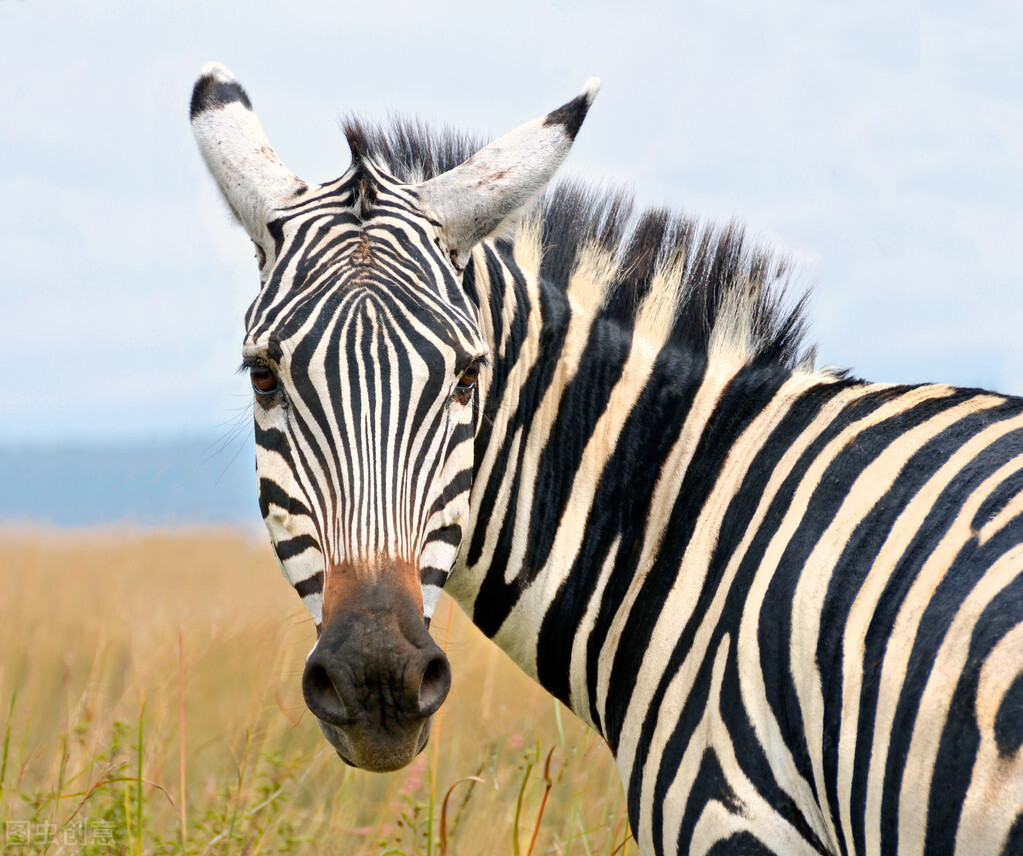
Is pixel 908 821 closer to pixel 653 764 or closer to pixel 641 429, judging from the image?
pixel 653 764

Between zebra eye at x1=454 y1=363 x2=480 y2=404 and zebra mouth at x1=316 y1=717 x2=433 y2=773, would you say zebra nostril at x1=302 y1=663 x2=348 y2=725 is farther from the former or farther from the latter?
zebra eye at x1=454 y1=363 x2=480 y2=404

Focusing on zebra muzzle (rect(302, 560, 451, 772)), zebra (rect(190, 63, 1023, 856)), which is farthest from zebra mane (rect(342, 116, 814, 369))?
zebra muzzle (rect(302, 560, 451, 772))

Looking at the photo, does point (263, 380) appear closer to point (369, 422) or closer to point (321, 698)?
point (369, 422)

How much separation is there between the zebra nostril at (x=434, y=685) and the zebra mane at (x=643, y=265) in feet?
6.04

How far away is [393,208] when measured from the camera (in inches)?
144

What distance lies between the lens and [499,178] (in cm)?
378

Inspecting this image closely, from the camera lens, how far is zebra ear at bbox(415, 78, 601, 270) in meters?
3.74

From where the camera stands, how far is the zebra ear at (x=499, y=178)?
12.3 feet

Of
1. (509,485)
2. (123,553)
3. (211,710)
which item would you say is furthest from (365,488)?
(123,553)

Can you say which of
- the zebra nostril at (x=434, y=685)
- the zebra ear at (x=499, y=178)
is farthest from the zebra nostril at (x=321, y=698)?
the zebra ear at (x=499, y=178)

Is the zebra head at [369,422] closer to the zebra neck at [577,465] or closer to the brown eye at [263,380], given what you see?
the brown eye at [263,380]

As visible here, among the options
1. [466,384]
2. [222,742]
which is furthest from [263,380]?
[222,742]

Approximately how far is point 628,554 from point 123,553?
7607 mm

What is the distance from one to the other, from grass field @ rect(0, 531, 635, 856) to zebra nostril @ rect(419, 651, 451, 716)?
4.81ft
